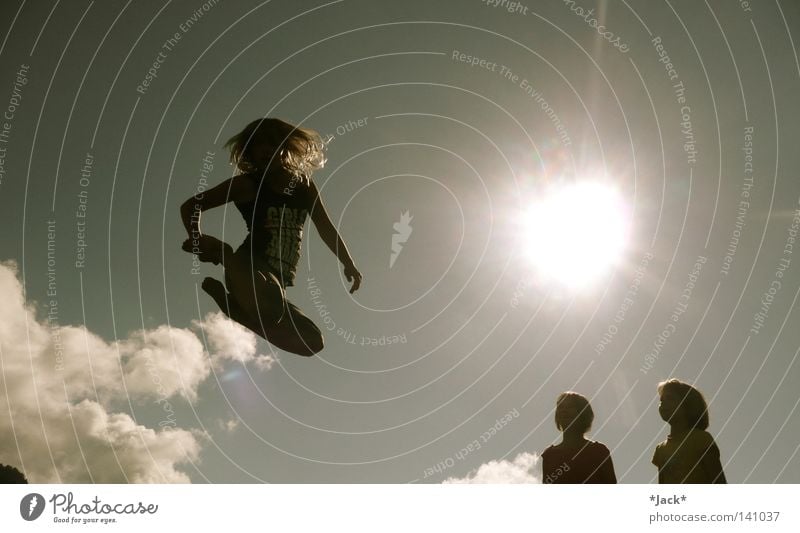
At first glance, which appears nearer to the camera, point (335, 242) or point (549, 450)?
point (549, 450)

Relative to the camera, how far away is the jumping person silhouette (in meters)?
6.14

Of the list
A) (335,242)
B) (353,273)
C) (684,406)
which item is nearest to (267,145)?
(335,242)

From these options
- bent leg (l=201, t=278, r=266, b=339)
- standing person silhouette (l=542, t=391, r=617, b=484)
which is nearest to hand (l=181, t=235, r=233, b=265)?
bent leg (l=201, t=278, r=266, b=339)

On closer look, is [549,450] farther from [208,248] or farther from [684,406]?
[208,248]

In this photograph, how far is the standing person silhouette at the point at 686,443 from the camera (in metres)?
5.73

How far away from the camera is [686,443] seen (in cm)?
580

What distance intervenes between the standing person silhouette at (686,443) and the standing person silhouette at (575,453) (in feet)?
2.12

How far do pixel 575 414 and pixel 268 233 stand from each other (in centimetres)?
404

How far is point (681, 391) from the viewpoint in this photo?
19.9 ft

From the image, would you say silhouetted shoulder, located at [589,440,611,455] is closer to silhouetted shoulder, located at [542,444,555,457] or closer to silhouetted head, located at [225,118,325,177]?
silhouetted shoulder, located at [542,444,555,457]

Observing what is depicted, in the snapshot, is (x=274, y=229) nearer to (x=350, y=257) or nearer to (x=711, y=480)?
(x=350, y=257)

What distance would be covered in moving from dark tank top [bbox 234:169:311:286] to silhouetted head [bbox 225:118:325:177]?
25cm
